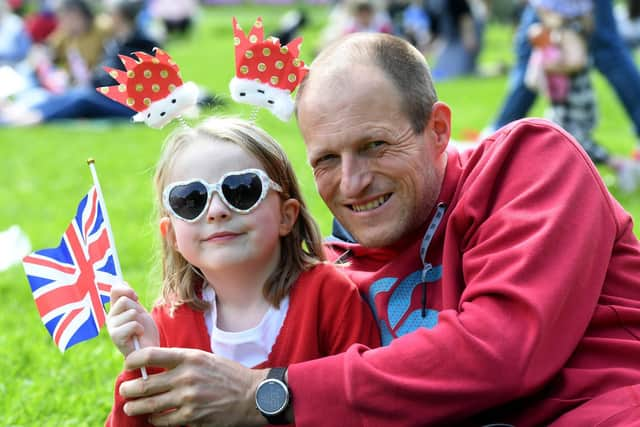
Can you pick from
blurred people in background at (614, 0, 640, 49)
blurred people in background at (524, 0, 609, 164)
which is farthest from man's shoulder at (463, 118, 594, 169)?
blurred people in background at (614, 0, 640, 49)

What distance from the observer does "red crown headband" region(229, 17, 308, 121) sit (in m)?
3.38

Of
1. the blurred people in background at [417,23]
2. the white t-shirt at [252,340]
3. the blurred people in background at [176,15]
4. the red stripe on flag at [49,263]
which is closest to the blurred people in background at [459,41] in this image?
the blurred people in background at [417,23]

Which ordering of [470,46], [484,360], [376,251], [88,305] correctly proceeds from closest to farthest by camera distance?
[484,360]
[88,305]
[376,251]
[470,46]

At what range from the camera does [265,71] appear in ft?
11.2

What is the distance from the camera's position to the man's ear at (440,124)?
3.32 meters

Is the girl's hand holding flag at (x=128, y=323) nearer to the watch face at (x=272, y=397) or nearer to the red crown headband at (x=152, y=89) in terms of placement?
the watch face at (x=272, y=397)

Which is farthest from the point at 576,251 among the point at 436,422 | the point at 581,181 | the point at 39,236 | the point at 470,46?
the point at 470,46

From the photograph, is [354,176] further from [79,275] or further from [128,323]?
[79,275]

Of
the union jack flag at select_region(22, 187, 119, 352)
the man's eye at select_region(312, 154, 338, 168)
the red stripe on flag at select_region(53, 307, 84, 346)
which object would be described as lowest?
the red stripe on flag at select_region(53, 307, 84, 346)

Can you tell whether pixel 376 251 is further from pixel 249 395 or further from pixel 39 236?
pixel 39 236

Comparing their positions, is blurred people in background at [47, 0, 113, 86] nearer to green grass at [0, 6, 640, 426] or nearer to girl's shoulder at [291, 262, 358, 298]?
green grass at [0, 6, 640, 426]

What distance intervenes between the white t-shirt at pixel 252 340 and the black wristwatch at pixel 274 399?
0.43 m

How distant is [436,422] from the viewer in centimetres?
276

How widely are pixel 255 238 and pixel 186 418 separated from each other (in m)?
0.66
